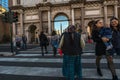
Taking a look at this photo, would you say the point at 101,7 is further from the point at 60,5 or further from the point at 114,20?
the point at 114,20

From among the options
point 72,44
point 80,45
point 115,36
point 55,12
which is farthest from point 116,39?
point 55,12

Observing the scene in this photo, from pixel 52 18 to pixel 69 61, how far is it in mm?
35146

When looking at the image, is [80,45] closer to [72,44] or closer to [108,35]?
[72,44]

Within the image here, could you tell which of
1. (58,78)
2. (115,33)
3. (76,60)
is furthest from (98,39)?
(58,78)

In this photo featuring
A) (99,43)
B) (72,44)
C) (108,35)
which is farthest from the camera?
(99,43)

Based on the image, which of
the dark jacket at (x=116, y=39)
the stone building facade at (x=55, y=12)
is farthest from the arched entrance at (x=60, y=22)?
the dark jacket at (x=116, y=39)

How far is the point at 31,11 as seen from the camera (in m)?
43.2

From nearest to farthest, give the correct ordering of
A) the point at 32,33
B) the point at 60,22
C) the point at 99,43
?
1. the point at 99,43
2. the point at 60,22
3. the point at 32,33

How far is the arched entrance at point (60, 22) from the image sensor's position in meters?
40.8

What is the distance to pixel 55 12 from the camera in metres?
41.3

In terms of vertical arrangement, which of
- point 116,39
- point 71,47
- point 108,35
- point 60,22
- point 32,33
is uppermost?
point 60,22

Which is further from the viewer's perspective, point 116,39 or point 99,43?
point 99,43

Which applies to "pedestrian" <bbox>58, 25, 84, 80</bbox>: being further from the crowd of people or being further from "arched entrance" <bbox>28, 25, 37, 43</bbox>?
"arched entrance" <bbox>28, 25, 37, 43</bbox>

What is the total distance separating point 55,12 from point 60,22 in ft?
7.10
